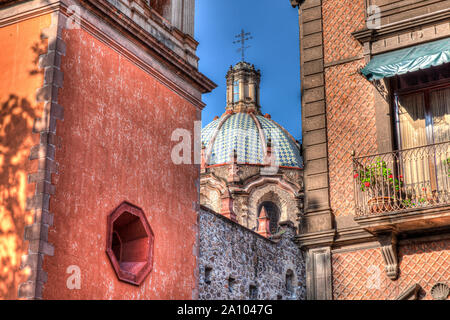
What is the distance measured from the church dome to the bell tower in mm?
1578

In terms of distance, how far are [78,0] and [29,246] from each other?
4483mm

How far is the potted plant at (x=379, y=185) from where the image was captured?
1088cm

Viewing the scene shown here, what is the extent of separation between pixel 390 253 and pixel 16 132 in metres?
6.18

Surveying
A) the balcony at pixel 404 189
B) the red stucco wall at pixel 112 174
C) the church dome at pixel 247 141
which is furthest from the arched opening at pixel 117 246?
the church dome at pixel 247 141

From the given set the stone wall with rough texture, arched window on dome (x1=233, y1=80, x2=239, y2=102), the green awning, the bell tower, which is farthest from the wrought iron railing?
arched window on dome (x1=233, y1=80, x2=239, y2=102)

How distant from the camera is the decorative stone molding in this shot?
1084cm

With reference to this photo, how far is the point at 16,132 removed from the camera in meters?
12.7

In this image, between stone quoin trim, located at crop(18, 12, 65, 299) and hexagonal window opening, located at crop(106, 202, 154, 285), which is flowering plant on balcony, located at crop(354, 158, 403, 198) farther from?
stone quoin trim, located at crop(18, 12, 65, 299)

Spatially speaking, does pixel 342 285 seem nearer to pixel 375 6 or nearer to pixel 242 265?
pixel 375 6

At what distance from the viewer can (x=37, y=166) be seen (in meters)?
12.3

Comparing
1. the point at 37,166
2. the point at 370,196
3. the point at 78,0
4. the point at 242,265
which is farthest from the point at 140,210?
the point at 242,265

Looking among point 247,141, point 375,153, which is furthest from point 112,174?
point 247,141

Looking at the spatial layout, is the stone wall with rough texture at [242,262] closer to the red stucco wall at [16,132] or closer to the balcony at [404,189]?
the red stucco wall at [16,132]

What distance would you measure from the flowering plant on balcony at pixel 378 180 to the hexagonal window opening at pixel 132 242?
179 inches
